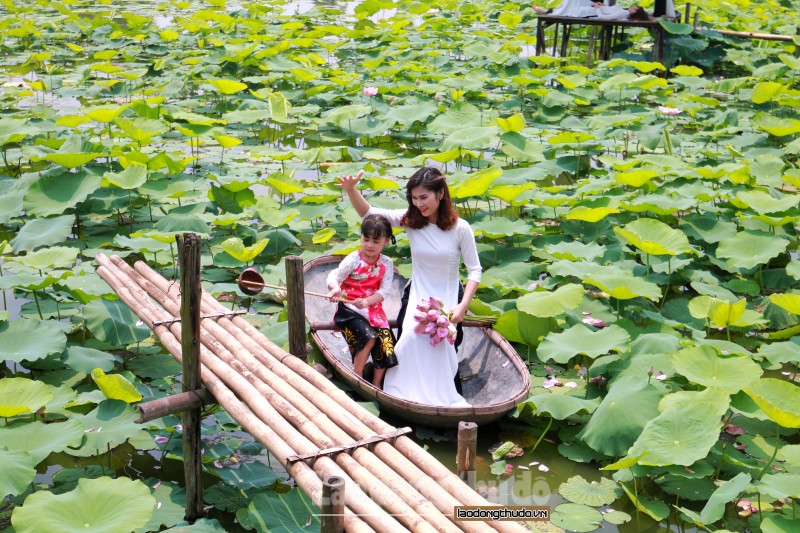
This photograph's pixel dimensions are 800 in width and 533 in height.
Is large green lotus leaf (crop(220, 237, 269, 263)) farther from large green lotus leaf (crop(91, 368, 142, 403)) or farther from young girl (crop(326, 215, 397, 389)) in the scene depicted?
large green lotus leaf (crop(91, 368, 142, 403))

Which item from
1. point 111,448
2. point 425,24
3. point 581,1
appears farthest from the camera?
point 425,24

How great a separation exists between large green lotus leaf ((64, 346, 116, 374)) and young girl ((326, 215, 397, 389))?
1034 millimetres

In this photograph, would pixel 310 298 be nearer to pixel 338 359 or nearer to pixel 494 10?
pixel 338 359

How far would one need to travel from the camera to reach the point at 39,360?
3998 mm

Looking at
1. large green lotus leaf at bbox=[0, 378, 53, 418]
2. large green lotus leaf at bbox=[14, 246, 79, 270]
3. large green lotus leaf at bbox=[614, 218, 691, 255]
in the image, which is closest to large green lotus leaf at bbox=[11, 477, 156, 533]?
large green lotus leaf at bbox=[0, 378, 53, 418]

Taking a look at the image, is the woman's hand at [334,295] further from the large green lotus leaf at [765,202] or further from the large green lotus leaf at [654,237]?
the large green lotus leaf at [765,202]

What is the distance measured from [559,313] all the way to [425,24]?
9630mm

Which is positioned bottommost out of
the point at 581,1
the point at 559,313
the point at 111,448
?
the point at 111,448

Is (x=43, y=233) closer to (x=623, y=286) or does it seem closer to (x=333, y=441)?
(x=333, y=441)

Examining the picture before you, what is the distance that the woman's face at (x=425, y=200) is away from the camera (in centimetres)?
363

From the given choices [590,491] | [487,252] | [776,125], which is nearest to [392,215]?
[590,491]

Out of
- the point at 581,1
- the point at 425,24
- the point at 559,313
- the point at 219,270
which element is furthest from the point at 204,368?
the point at 425,24

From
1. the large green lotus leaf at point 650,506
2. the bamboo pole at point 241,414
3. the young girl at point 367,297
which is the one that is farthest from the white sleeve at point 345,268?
the large green lotus leaf at point 650,506

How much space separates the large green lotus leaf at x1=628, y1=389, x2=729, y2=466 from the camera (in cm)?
304
